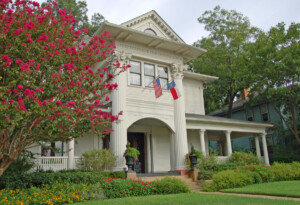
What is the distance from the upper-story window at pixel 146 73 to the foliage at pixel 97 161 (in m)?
4.70

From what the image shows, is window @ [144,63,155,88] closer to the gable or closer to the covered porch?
the gable

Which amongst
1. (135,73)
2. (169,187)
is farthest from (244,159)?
(135,73)

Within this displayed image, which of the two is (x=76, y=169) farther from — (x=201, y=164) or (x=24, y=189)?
(x=201, y=164)

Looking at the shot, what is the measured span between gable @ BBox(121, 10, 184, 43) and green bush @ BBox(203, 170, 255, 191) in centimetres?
932

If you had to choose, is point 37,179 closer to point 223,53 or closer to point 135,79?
point 135,79

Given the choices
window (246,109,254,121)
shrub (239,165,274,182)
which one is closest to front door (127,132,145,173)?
shrub (239,165,274,182)

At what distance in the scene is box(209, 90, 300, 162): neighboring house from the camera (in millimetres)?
26984

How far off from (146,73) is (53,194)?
967cm

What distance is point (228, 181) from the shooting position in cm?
1208

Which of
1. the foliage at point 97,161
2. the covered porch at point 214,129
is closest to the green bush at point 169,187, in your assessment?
the foliage at point 97,161

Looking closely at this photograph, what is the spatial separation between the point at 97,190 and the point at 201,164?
7645mm

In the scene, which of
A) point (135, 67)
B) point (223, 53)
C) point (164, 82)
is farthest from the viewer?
point (223, 53)

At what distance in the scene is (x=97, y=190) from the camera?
9.93 m

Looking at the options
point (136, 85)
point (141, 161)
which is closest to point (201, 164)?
point (141, 161)
